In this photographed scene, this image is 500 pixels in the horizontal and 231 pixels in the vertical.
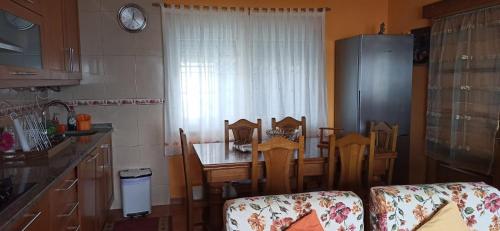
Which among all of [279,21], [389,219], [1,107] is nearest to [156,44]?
[279,21]

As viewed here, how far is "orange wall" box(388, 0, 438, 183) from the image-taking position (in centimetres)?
384

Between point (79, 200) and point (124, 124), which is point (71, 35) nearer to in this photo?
point (124, 124)

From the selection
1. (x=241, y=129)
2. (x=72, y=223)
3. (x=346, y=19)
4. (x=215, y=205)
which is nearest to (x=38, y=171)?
(x=72, y=223)

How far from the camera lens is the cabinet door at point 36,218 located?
1431 mm

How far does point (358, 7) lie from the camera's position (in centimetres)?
428

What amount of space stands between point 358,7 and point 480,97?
1.72 metres

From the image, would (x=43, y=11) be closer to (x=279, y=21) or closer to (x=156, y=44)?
(x=156, y=44)

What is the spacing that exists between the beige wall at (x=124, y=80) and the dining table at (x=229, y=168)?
0.96 meters

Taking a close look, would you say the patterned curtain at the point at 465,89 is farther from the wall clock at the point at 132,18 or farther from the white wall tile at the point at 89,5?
the white wall tile at the point at 89,5

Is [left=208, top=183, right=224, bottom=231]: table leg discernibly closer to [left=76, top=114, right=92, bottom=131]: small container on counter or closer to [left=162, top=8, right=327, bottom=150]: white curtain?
[left=162, top=8, right=327, bottom=150]: white curtain

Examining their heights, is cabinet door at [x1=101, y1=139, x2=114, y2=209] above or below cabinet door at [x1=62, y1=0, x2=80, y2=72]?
below

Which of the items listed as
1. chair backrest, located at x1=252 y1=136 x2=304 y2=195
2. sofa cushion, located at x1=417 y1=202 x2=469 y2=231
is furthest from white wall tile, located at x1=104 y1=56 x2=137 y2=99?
sofa cushion, located at x1=417 y1=202 x2=469 y2=231

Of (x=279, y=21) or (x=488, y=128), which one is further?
(x=279, y=21)

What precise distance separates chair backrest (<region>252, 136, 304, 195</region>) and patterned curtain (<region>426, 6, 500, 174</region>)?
1584mm
